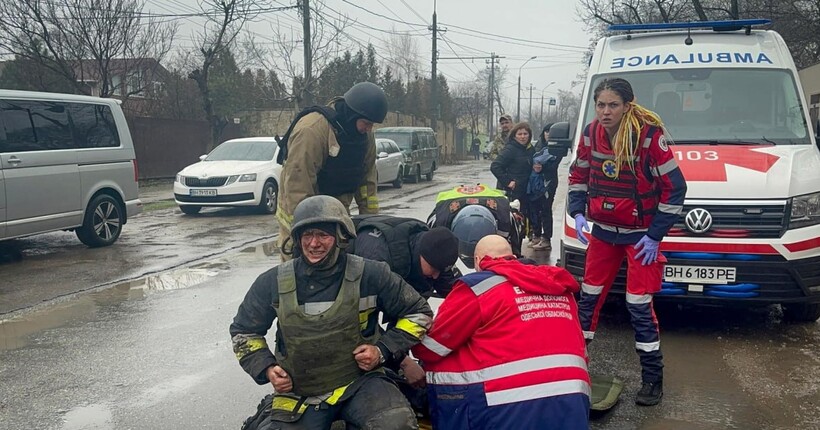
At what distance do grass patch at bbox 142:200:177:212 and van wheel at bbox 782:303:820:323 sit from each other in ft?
41.7

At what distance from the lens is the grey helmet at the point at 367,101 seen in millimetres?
4402

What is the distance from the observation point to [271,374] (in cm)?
293

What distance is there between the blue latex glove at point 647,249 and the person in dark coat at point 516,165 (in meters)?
4.98

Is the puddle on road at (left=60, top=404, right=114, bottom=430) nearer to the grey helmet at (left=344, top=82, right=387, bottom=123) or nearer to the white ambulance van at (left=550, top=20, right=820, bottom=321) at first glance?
the grey helmet at (left=344, top=82, right=387, bottom=123)

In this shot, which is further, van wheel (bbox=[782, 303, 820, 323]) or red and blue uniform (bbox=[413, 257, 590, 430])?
van wheel (bbox=[782, 303, 820, 323])

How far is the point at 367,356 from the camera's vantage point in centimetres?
298

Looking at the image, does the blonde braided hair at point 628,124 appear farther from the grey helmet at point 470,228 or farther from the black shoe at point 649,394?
the black shoe at point 649,394

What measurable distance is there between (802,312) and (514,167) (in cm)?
418

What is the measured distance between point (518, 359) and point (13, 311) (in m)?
5.65

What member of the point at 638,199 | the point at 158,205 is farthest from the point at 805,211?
the point at 158,205

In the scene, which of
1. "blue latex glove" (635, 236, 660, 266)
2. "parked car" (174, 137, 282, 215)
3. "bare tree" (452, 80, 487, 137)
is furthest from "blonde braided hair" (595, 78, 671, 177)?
"bare tree" (452, 80, 487, 137)

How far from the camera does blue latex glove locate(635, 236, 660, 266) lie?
4086mm

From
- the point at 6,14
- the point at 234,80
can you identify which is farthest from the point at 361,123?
the point at 234,80

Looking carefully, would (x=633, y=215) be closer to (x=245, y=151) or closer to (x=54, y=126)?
(x=54, y=126)
